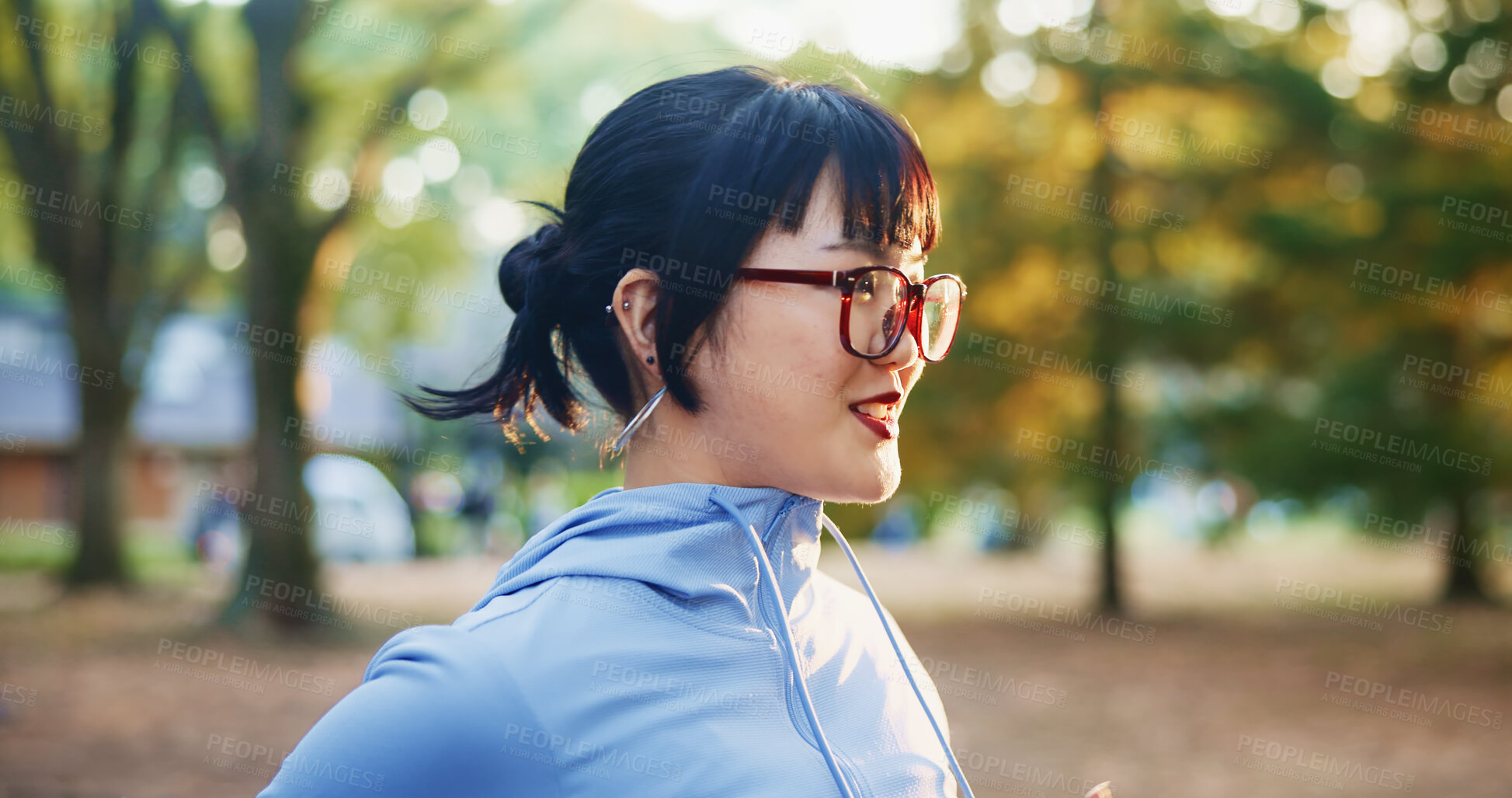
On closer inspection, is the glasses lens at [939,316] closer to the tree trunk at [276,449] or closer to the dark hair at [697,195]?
the dark hair at [697,195]

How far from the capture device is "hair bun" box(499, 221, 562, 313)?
1489 millimetres

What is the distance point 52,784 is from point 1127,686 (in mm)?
7250

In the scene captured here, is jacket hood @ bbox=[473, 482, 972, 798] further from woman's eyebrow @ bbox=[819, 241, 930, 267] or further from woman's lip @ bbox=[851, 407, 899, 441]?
woman's eyebrow @ bbox=[819, 241, 930, 267]

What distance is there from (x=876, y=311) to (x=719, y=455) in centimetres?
26

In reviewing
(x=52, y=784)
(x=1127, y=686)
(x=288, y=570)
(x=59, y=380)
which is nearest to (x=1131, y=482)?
(x=1127, y=686)

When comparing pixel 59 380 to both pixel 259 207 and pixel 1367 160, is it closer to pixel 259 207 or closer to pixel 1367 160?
pixel 259 207

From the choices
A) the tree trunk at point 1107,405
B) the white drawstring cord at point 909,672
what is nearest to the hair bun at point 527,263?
the white drawstring cord at point 909,672

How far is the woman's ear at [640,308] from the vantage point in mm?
1332

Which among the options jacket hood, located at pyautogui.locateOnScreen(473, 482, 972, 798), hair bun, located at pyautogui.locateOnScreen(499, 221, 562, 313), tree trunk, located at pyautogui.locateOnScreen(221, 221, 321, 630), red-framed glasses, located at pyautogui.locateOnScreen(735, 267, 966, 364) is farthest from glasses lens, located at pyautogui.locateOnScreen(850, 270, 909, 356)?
tree trunk, located at pyautogui.locateOnScreen(221, 221, 321, 630)

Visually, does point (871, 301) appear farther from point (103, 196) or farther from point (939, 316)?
point (103, 196)

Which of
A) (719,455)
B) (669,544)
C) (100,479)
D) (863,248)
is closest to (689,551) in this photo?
(669,544)

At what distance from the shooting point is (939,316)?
4.77 feet

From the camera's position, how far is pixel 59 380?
27.9m

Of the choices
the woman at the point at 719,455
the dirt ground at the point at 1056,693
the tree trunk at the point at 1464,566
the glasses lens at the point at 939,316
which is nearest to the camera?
the woman at the point at 719,455
